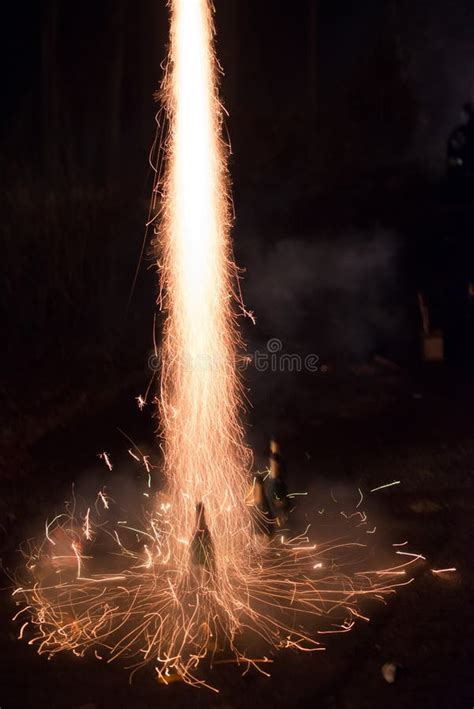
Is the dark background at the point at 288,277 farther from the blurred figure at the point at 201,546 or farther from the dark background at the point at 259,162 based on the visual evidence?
the blurred figure at the point at 201,546

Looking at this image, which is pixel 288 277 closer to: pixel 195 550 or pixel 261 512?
pixel 261 512

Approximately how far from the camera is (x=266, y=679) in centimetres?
417

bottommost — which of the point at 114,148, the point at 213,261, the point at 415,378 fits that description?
the point at 415,378

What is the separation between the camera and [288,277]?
560 inches

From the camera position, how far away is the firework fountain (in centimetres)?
461

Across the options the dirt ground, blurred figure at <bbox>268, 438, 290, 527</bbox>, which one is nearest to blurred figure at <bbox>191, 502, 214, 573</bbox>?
the dirt ground

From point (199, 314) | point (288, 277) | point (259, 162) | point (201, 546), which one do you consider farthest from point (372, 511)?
point (259, 162)

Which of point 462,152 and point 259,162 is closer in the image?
point 462,152

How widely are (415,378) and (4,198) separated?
614 cm

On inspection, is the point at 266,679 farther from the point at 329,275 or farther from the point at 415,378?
the point at 329,275

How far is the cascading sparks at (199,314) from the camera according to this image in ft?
17.0

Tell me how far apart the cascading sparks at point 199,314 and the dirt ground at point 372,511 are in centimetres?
117

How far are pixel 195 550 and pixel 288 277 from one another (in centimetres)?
987

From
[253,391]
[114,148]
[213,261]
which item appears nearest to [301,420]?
[253,391]
